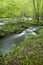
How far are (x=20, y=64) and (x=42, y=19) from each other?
53.8ft

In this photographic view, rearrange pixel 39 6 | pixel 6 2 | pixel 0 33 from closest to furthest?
pixel 0 33, pixel 6 2, pixel 39 6

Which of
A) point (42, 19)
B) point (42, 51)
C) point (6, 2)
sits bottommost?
point (42, 19)

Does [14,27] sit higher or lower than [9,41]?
higher

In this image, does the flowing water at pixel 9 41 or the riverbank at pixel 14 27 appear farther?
the riverbank at pixel 14 27

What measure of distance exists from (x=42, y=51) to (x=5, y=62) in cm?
192

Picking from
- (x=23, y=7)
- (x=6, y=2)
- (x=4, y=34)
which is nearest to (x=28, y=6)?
(x=23, y=7)

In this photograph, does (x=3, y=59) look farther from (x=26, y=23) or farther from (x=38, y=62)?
(x=26, y=23)

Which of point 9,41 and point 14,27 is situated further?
point 14,27

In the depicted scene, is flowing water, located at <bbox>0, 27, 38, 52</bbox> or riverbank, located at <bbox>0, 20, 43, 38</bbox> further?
riverbank, located at <bbox>0, 20, 43, 38</bbox>

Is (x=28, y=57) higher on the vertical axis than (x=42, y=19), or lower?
higher

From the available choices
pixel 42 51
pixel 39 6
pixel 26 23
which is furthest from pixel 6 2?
pixel 42 51

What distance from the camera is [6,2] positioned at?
759 inches

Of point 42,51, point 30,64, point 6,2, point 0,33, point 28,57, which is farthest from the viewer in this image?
point 6,2

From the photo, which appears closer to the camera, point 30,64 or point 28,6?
point 30,64
